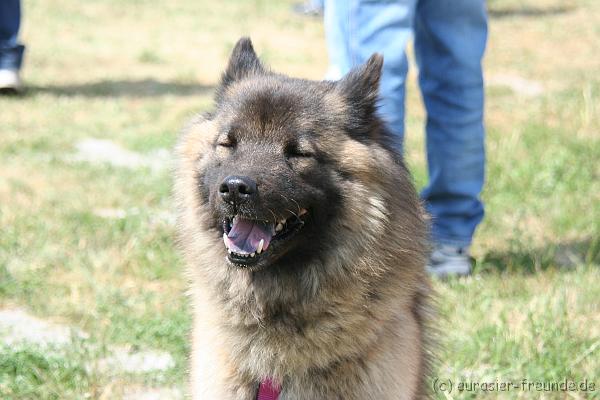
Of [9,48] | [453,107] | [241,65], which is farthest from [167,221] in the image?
[9,48]

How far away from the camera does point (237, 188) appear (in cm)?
228

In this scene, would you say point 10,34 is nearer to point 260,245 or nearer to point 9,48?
point 9,48

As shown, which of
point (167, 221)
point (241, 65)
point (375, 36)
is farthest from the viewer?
point (167, 221)


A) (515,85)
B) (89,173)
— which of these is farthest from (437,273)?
(515,85)

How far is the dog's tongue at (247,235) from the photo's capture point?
2412 mm

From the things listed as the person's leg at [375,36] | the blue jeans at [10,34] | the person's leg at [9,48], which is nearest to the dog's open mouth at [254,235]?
the person's leg at [375,36]

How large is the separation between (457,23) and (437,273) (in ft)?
4.06

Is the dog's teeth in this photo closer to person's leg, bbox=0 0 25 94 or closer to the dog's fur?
the dog's fur

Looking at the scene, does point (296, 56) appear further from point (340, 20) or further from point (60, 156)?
point (340, 20)

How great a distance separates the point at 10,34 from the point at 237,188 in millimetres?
6265

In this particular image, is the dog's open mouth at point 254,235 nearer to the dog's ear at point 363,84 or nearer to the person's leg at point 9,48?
the dog's ear at point 363,84

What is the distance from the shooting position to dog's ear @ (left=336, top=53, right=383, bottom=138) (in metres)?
2.58

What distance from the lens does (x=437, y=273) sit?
402 cm

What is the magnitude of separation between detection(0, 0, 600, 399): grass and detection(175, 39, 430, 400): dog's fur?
0.65m
